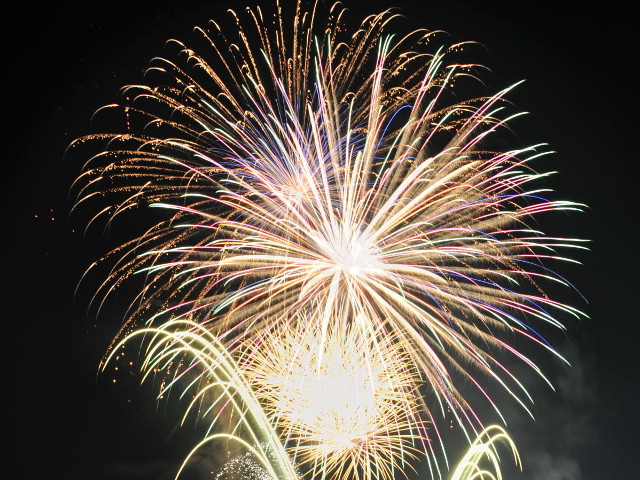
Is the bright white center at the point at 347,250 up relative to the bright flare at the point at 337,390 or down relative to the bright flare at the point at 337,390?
up

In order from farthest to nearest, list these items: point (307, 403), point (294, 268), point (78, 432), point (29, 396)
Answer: point (78, 432), point (29, 396), point (307, 403), point (294, 268)

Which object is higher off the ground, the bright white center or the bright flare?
the bright white center

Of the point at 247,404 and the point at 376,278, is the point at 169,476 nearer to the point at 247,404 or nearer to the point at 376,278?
the point at 247,404

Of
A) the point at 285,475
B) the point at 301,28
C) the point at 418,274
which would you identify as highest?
the point at 301,28

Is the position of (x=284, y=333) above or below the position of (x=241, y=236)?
below

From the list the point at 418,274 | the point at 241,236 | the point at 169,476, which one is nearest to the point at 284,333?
the point at 241,236

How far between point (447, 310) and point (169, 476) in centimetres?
949

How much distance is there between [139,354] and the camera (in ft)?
43.0

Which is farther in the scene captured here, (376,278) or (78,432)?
(78,432)

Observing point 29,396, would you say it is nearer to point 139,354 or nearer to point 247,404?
point 139,354

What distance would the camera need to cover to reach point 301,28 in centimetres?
901

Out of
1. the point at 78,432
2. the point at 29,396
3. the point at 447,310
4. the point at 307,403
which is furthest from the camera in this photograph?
the point at 78,432

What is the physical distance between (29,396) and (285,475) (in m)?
6.54

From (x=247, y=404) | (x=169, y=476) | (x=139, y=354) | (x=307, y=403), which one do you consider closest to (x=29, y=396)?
(x=139, y=354)
